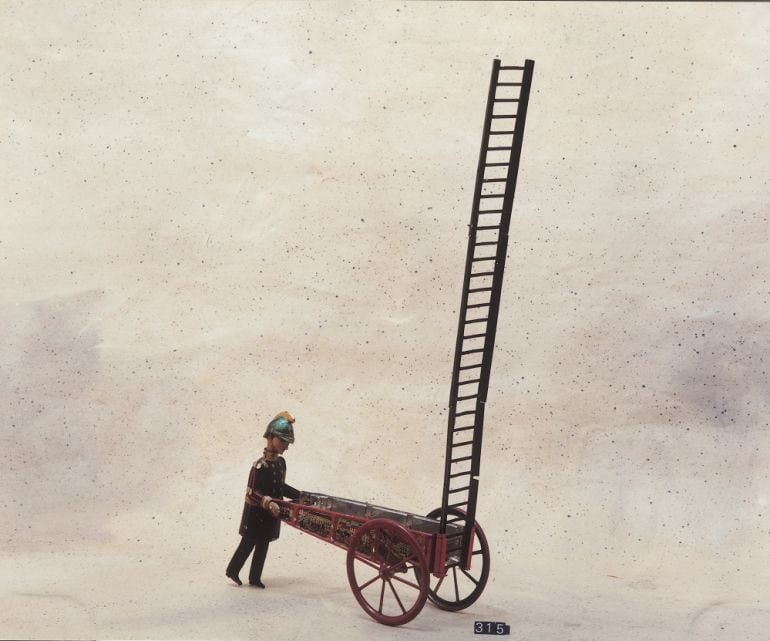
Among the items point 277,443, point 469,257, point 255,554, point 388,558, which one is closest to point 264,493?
point 277,443

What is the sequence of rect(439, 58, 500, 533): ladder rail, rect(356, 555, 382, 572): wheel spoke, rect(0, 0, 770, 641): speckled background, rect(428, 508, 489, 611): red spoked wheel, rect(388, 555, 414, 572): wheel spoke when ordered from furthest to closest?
rect(0, 0, 770, 641): speckled background → rect(428, 508, 489, 611): red spoked wheel → rect(356, 555, 382, 572): wheel spoke → rect(388, 555, 414, 572): wheel spoke → rect(439, 58, 500, 533): ladder rail

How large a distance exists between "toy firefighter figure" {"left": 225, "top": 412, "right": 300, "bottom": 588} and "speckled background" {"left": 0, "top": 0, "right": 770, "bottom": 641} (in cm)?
166

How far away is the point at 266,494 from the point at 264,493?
14mm

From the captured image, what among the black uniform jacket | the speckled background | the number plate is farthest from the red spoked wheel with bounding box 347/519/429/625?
the speckled background

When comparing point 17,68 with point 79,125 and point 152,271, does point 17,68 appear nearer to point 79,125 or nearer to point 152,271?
point 79,125

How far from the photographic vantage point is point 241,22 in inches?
419

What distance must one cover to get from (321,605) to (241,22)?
5427 mm

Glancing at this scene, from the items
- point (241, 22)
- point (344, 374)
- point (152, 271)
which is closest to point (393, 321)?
Result: point (344, 374)

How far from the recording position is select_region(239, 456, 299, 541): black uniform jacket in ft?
25.2

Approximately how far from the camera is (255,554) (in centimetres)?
783

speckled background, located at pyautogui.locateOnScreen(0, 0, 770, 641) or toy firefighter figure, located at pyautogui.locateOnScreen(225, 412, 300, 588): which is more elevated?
speckled background, located at pyautogui.locateOnScreen(0, 0, 770, 641)

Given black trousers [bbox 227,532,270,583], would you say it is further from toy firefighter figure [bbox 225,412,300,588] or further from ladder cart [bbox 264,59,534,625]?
ladder cart [bbox 264,59,534,625]

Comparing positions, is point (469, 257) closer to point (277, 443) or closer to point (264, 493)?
point (277, 443)

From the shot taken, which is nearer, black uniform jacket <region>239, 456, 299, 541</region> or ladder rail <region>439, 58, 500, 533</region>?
ladder rail <region>439, 58, 500, 533</region>
